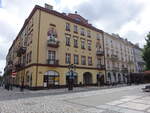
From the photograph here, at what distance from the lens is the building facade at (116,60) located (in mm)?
36072

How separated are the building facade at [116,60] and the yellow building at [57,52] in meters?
3.69

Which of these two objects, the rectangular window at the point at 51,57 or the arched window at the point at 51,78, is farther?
the rectangular window at the point at 51,57

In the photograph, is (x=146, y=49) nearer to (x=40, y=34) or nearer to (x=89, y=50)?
(x=89, y=50)

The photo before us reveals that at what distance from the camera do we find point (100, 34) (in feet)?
117

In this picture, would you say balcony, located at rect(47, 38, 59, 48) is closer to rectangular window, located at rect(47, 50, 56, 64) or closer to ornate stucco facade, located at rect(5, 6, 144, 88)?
ornate stucco facade, located at rect(5, 6, 144, 88)

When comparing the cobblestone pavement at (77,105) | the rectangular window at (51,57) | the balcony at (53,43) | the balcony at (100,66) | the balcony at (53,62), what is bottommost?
the cobblestone pavement at (77,105)

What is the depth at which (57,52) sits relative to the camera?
24.8 m

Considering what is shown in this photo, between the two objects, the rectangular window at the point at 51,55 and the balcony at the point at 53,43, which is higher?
the balcony at the point at 53,43

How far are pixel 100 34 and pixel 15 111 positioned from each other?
31846 mm

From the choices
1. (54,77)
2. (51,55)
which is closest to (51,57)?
(51,55)

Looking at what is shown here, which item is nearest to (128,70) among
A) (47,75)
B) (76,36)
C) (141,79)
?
(141,79)

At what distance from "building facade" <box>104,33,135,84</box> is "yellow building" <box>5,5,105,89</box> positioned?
12.1 ft

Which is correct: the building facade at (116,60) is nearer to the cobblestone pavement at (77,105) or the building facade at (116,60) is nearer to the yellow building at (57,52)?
the yellow building at (57,52)


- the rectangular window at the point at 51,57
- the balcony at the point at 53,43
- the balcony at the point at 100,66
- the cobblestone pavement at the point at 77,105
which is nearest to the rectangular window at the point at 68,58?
the rectangular window at the point at 51,57
